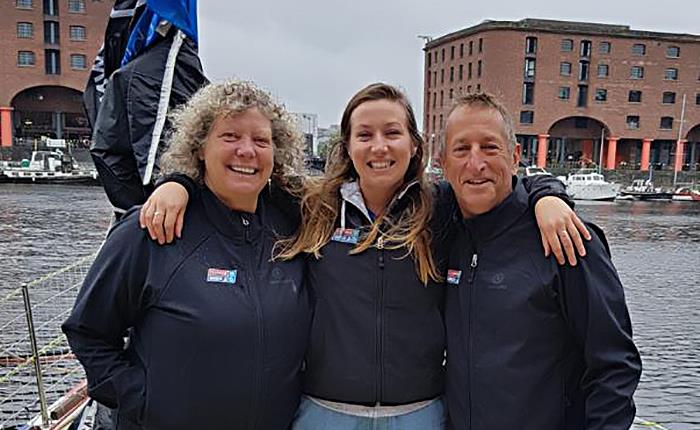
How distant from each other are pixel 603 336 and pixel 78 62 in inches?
2635

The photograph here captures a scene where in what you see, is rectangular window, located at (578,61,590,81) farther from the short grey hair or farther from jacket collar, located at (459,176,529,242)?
jacket collar, located at (459,176,529,242)

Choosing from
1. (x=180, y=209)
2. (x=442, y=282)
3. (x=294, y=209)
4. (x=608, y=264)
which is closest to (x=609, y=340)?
(x=608, y=264)

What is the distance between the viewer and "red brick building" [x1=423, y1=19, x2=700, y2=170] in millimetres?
67062

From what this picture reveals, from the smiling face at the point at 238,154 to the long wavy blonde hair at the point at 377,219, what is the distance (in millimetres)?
322

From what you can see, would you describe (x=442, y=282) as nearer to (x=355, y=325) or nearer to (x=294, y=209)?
(x=355, y=325)

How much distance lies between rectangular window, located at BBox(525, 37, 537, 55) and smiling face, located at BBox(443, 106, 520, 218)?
68.8 metres

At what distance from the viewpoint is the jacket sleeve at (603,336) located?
2482mm

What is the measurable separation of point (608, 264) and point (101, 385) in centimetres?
210

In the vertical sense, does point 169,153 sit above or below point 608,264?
above

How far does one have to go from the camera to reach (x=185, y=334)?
256 cm


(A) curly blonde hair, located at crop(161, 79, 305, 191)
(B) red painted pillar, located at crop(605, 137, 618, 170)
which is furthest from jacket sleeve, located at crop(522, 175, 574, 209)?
(B) red painted pillar, located at crop(605, 137, 618, 170)

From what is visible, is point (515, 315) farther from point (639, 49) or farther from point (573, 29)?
point (639, 49)

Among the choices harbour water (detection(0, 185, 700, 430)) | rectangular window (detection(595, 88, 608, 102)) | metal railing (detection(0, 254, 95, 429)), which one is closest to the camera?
metal railing (detection(0, 254, 95, 429))

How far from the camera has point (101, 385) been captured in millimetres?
2629
